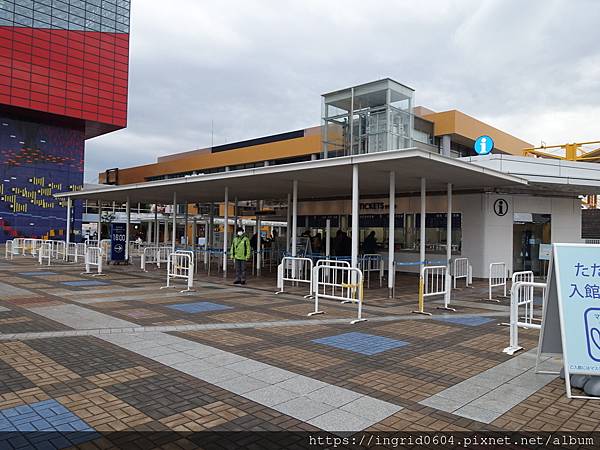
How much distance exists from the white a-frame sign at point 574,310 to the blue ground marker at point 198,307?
653cm

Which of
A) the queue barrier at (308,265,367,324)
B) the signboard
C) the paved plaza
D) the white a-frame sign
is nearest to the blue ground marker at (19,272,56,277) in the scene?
the signboard

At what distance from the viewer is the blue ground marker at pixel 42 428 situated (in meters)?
3.62

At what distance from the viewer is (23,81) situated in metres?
46.4

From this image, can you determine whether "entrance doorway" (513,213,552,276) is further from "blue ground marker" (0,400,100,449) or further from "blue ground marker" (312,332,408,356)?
"blue ground marker" (0,400,100,449)

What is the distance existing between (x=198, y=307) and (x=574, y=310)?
7.35 m

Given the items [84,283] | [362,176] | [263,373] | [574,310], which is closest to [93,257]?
[84,283]

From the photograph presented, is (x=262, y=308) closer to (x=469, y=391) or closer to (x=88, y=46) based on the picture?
(x=469, y=391)

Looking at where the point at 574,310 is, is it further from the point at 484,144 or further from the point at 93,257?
the point at 484,144

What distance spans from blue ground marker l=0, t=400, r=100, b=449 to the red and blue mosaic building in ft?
151

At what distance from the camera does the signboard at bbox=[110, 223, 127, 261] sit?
21328 mm

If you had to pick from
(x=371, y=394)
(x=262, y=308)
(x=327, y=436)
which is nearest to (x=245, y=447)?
(x=327, y=436)

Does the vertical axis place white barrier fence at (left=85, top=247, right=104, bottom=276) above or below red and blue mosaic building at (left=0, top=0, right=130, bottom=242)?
below

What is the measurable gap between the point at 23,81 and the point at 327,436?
174 ft

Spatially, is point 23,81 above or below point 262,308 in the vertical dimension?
above
